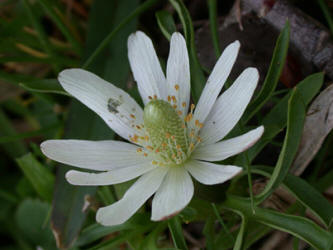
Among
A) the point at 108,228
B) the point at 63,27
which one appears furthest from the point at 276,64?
Result: the point at 63,27

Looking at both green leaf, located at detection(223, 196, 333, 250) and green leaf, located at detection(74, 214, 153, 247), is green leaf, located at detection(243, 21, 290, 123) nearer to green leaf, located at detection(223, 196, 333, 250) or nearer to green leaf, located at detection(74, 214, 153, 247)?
green leaf, located at detection(223, 196, 333, 250)

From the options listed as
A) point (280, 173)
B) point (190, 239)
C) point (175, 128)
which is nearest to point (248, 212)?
point (280, 173)

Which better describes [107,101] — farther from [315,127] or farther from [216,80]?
[315,127]

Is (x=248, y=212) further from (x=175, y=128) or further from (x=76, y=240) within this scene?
(x=76, y=240)

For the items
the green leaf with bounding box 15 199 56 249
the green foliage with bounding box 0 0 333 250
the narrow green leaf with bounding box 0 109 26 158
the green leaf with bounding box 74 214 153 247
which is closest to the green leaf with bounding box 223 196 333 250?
the green foliage with bounding box 0 0 333 250

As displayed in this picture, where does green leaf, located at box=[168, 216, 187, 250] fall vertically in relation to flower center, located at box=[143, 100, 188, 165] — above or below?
below

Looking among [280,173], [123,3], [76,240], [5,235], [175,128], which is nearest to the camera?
[280,173]

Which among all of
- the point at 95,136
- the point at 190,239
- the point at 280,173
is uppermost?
the point at 280,173

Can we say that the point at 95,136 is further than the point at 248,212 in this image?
Yes
